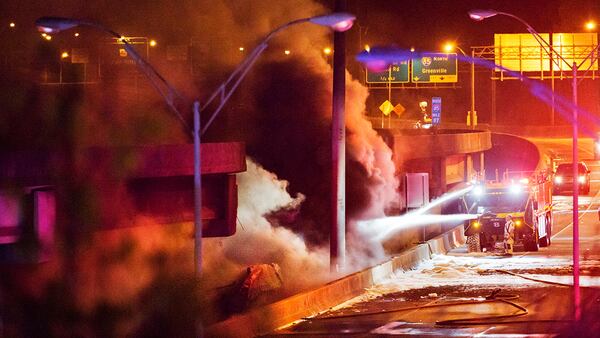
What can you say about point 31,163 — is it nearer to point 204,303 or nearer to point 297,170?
point 204,303

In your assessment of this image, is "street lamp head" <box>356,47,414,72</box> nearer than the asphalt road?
Yes

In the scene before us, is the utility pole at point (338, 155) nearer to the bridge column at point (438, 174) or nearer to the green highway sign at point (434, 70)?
the bridge column at point (438, 174)

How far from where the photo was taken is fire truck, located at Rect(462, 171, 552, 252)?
1288 inches

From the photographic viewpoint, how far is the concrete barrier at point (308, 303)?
1848 centimetres

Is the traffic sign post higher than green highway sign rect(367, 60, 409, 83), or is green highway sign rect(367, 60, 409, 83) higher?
green highway sign rect(367, 60, 409, 83)

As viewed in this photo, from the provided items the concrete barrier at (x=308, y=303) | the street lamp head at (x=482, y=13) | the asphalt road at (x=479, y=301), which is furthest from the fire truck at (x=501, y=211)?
the street lamp head at (x=482, y=13)

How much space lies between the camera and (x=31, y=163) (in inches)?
752

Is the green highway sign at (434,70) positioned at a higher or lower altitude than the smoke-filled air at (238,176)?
higher

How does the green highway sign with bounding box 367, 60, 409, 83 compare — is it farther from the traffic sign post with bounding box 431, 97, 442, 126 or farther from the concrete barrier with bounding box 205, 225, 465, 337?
the concrete barrier with bounding box 205, 225, 465, 337

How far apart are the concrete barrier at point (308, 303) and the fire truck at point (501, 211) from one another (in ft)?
7.52

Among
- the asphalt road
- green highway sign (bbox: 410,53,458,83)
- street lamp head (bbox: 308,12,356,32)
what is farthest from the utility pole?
green highway sign (bbox: 410,53,458,83)

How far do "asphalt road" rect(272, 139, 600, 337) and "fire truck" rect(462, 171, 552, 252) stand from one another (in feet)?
1.47

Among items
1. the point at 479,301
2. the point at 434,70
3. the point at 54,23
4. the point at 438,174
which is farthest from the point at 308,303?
the point at 434,70

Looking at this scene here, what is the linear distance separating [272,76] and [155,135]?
12553mm
